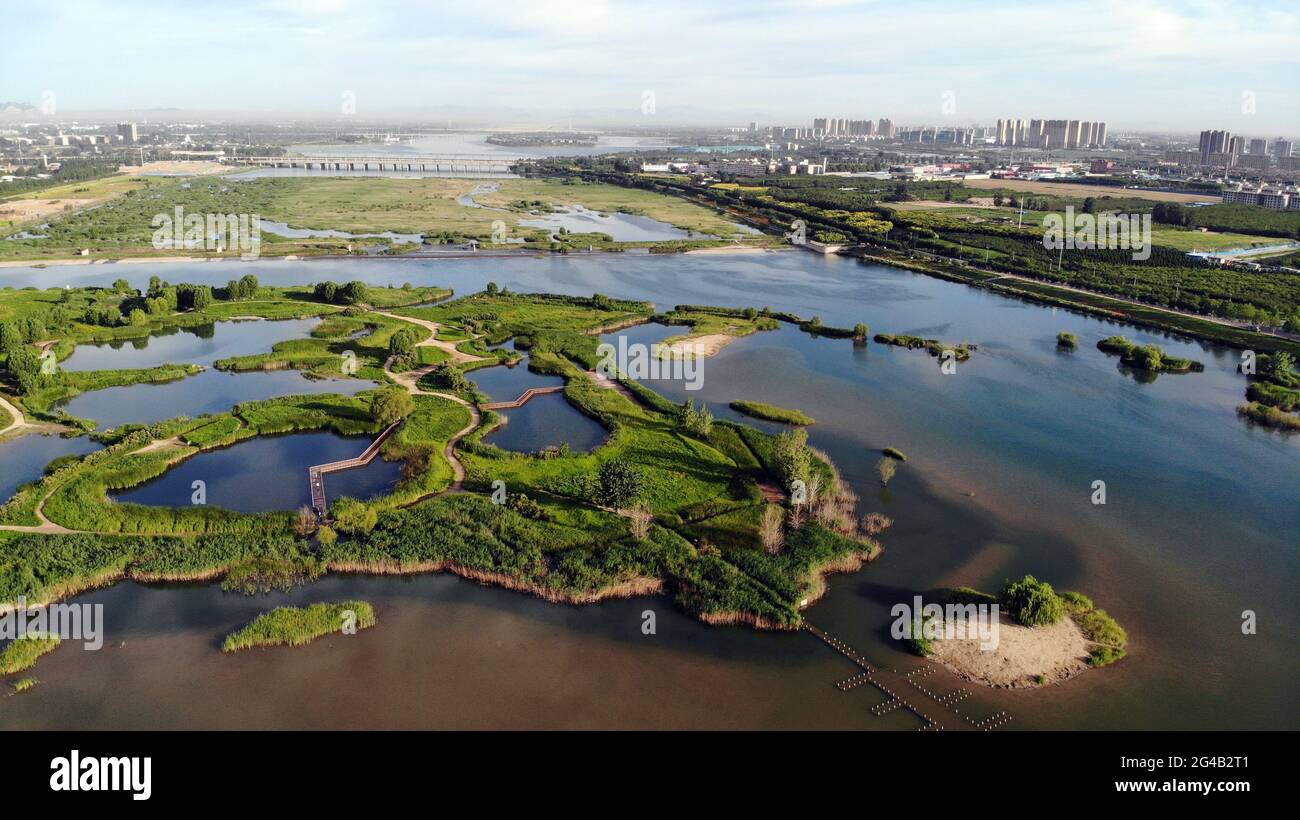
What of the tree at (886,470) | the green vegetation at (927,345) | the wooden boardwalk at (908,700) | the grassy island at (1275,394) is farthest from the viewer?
the green vegetation at (927,345)

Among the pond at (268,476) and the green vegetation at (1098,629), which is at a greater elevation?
the pond at (268,476)

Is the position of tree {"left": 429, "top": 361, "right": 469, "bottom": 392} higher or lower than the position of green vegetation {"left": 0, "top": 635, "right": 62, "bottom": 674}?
higher

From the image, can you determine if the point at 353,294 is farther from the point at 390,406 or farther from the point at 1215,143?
the point at 1215,143

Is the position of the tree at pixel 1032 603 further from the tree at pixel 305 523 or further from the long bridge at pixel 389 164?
the long bridge at pixel 389 164

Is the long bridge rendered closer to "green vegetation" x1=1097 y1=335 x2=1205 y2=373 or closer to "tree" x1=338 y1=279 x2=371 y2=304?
"tree" x1=338 y1=279 x2=371 y2=304

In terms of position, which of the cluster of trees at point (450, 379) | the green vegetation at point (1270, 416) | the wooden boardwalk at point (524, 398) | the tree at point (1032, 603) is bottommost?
the tree at point (1032, 603)

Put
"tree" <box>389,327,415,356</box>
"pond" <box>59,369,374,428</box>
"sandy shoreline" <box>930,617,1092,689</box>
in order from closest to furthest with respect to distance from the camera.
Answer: "sandy shoreline" <box>930,617,1092,689</box> < "pond" <box>59,369,374,428</box> < "tree" <box>389,327,415,356</box>

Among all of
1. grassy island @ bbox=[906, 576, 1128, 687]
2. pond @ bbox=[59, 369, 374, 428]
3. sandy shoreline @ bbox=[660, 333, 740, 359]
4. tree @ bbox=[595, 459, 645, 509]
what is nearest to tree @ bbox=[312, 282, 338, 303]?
pond @ bbox=[59, 369, 374, 428]

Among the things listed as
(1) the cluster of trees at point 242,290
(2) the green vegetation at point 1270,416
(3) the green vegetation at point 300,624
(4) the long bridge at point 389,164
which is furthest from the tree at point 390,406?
(4) the long bridge at point 389,164
